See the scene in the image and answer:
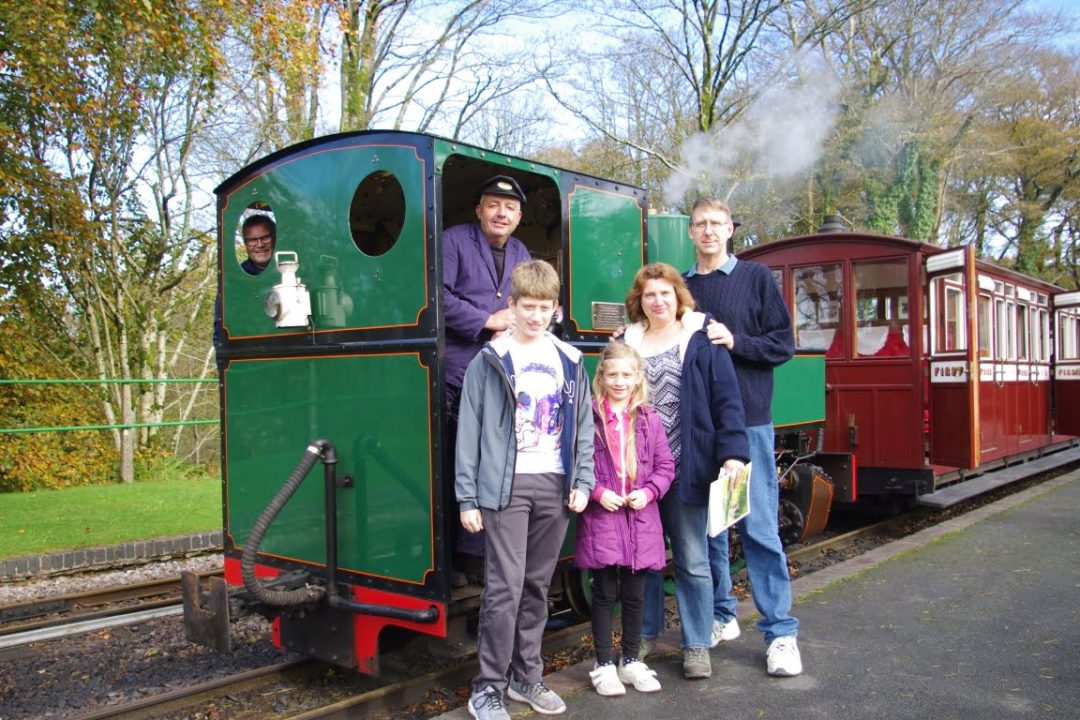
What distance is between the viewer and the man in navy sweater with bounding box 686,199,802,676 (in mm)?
3703

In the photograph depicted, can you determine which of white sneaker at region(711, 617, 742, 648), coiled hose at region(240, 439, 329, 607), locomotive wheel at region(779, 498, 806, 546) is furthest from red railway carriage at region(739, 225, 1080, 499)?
coiled hose at region(240, 439, 329, 607)

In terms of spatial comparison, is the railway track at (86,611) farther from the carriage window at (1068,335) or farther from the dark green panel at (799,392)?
the carriage window at (1068,335)

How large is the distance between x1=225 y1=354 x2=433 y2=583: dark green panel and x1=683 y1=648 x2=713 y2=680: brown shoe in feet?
3.95

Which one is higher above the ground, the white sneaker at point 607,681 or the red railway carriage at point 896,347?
the red railway carriage at point 896,347

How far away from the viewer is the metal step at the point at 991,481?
28.5ft

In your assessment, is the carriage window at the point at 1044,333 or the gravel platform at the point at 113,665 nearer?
the gravel platform at the point at 113,665

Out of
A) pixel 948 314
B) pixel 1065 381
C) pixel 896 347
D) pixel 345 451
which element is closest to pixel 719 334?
pixel 345 451

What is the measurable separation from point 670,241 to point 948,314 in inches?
168

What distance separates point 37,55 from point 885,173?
17.6m

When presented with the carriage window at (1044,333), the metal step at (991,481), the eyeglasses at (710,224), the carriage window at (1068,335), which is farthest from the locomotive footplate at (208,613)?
the carriage window at (1068,335)

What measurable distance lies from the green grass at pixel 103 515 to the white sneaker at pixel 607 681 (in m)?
5.29

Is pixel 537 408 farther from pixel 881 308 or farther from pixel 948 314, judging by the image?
pixel 948 314

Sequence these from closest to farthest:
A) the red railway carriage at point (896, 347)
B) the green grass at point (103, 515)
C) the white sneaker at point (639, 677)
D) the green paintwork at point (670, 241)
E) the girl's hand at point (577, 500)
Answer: the girl's hand at point (577, 500), the white sneaker at point (639, 677), the green paintwork at point (670, 241), the green grass at point (103, 515), the red railway carriage at point (896, 347)

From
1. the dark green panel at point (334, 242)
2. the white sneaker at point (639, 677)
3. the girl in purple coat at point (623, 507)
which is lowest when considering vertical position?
the white sneaker at point (639, 677)
